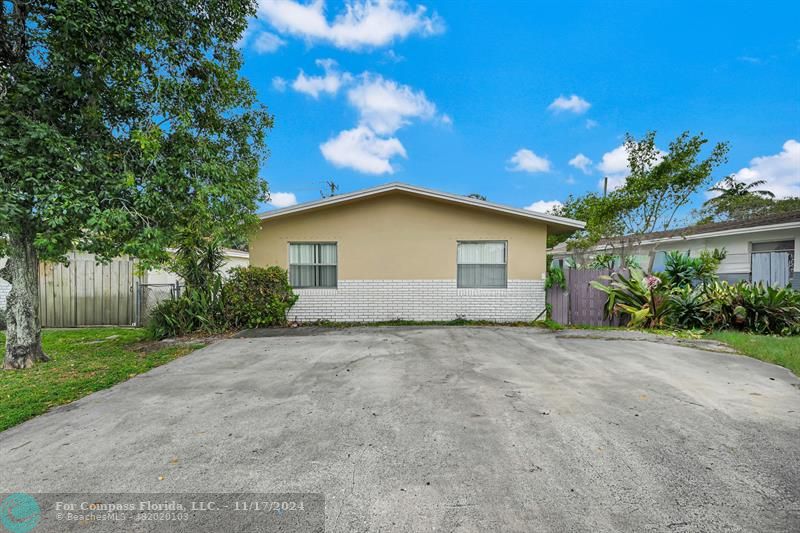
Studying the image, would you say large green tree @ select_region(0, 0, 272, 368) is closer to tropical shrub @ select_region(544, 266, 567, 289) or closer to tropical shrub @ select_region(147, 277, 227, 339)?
tropical shrub @ select_region(147, 277, 227, 339)

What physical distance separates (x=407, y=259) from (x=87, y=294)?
9.01 m

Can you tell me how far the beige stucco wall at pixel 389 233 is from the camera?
9031 mm

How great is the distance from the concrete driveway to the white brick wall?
4.25m

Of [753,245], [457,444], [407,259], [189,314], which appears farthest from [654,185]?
[189,314]

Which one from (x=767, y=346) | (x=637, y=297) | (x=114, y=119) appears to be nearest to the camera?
(x=114, y=119)

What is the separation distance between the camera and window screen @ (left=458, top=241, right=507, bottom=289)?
29.7ft

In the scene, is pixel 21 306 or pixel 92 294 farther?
pixel 92 294

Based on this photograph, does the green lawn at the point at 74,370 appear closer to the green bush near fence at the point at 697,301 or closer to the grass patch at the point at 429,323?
the grass patch at the point at 429,323

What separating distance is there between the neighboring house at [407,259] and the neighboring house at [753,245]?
5211 mm

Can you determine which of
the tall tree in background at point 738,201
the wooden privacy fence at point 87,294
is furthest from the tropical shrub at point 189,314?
the tall tree in background at point 738,201

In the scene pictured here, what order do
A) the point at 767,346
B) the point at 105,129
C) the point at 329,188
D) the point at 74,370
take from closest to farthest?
1. the point at 74,370
2. the point at 105,129
3. the point at 767,346
4. the point at 329,188

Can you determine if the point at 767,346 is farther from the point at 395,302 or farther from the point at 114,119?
the point at 114,119

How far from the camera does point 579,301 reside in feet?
28.5

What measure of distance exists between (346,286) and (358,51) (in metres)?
9.42
